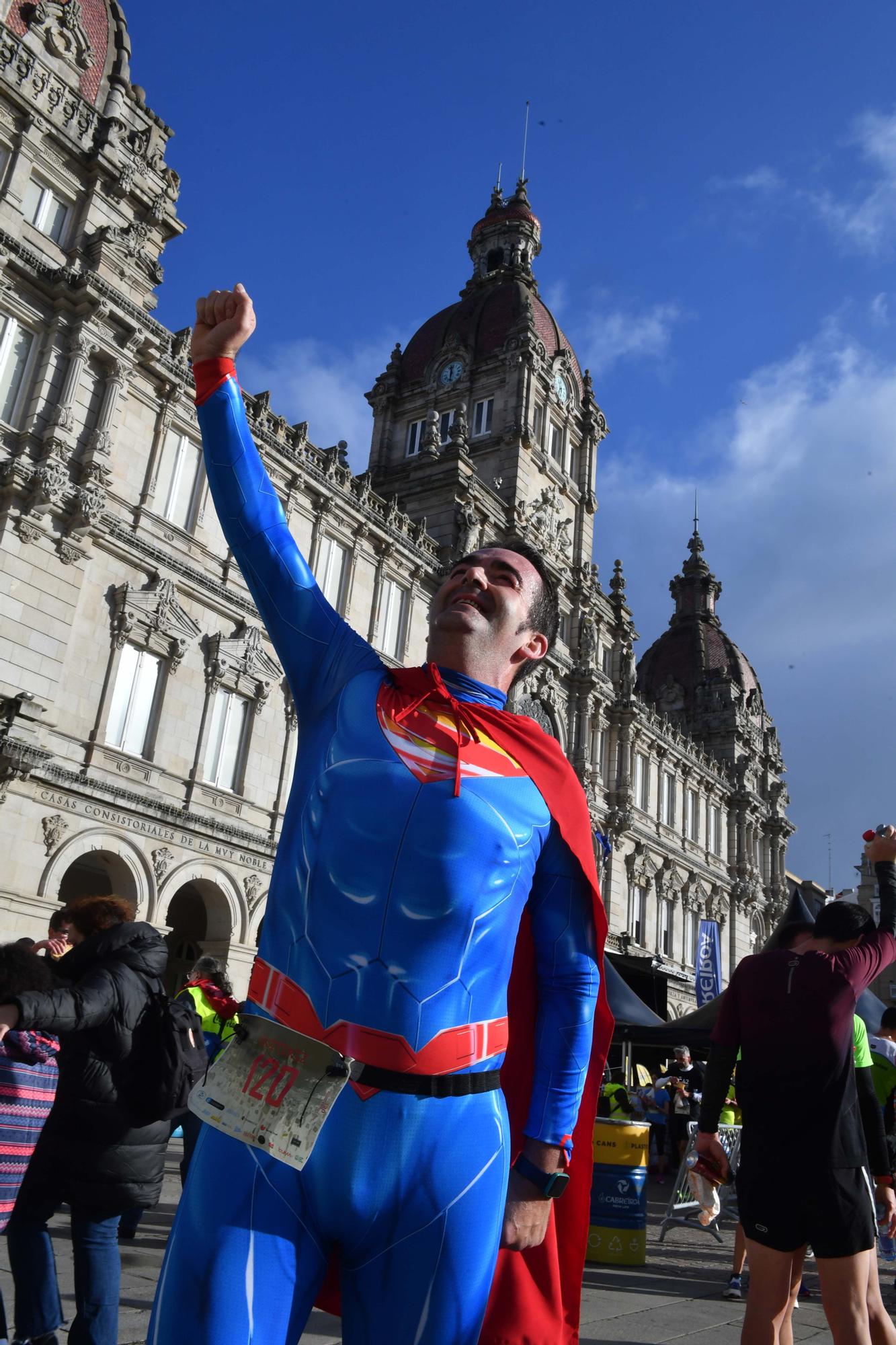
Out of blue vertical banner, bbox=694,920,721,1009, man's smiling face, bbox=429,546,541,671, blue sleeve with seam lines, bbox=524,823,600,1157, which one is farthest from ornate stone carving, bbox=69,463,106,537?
blue vertical banner, bbox=694,920,721,1009

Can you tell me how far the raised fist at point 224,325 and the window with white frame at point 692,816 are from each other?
125 ft

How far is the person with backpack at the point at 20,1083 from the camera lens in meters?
3.58

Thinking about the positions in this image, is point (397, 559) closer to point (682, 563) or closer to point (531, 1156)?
point (531, 1156)

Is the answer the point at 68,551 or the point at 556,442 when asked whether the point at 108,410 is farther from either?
the point at 556,442

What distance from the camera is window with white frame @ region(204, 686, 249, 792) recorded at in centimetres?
1909

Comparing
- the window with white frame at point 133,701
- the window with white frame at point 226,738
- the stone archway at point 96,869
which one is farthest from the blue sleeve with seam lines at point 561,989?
the window with white frame at point 226,738

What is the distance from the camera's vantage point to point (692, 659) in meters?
57.9

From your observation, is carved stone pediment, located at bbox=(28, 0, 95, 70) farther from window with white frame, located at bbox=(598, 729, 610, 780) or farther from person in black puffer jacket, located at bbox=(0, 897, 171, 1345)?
window with white frame, located at bbox=(598, 729, 610, 780)

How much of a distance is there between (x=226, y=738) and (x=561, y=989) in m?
17.9

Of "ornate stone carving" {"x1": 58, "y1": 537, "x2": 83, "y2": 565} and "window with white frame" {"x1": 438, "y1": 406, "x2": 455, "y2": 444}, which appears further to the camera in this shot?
"window with white frame" {"x1": 438, "y1": 406, "x2": 455, "y2": 444}

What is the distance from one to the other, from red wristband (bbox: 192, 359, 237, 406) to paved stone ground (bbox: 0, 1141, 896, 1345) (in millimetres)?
4039

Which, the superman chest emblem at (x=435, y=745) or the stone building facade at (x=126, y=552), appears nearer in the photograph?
the superman chest emblem at (x=435, y=745)

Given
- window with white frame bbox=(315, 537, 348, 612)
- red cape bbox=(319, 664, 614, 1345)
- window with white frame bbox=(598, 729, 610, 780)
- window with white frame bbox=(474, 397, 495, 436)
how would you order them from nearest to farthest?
red cape bbox=(319, 664, 614, 1345)
window with white frame bbox=(315, 537, 348, 612)
window with white frame bbox=(598, 729, 610, 780)
window with white frame bbox=(474, 397, 495, 436)

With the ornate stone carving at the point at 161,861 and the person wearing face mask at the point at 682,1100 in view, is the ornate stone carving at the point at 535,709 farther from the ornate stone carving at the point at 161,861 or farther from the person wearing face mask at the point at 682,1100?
the person wearing face mask at the point at 682,1100
